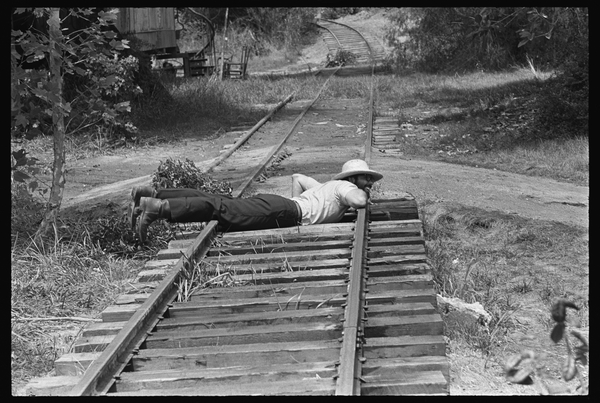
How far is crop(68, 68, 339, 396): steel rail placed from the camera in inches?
165

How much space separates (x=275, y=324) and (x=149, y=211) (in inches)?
85.4

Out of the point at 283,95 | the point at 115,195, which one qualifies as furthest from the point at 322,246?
the point at 283,95

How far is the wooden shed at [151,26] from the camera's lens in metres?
20.8

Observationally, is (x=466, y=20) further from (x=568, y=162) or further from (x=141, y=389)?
(x=141, y=389)

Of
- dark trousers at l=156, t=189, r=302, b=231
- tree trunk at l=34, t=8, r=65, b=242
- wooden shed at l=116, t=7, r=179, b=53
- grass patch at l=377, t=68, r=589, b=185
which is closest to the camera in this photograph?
dark trousers at l=156, t=189, r=302, b=231

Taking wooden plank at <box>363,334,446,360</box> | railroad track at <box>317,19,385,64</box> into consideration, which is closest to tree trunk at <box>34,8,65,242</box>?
wooden plank at <box>363,334,446,360</box>

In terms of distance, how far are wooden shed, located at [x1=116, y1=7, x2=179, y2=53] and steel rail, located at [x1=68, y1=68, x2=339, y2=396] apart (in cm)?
1475

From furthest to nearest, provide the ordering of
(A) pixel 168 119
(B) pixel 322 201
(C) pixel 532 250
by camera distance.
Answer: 1. (A) pixel 168 119
2. (C) pixel 532 250
3. (B) pixel 322 201

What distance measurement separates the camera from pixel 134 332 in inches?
193

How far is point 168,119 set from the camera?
18766 mm

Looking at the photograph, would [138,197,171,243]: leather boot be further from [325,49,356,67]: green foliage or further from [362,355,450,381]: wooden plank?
[325,49,356,67]: green foliage

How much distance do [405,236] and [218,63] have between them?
26.3 meters

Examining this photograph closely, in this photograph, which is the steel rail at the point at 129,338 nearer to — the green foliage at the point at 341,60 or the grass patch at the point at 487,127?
Answer: the grass patch at the point at 487,127
